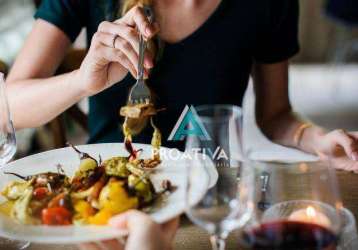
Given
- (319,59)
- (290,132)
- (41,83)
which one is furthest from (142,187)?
(319,59)

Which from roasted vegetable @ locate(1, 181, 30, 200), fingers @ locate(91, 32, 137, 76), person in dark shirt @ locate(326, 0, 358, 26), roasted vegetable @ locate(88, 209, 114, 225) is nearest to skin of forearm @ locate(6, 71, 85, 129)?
fingers @ locate(91, 32, 137, 76)

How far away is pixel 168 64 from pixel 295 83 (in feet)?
8.65

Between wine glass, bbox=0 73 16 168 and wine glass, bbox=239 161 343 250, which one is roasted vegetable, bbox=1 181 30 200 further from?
wine glass, bbox=239 161 343 250

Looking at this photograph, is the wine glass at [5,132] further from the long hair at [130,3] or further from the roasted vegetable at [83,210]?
the long hair at [130,3]

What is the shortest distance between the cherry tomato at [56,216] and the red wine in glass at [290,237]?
25 cm

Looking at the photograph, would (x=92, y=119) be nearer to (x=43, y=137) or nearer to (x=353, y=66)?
(x=43, y=137)

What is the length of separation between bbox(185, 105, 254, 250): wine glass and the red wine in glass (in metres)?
0.03

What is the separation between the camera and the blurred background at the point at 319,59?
2850mm

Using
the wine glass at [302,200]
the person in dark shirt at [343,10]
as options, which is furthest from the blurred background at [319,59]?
the wine glass at [302,200]

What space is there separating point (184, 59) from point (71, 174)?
49cm

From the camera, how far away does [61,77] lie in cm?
124

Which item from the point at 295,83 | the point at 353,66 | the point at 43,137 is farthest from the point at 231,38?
the point at 353,66

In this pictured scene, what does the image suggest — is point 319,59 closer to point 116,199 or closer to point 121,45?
point 121,45

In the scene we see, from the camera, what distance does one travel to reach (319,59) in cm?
425
